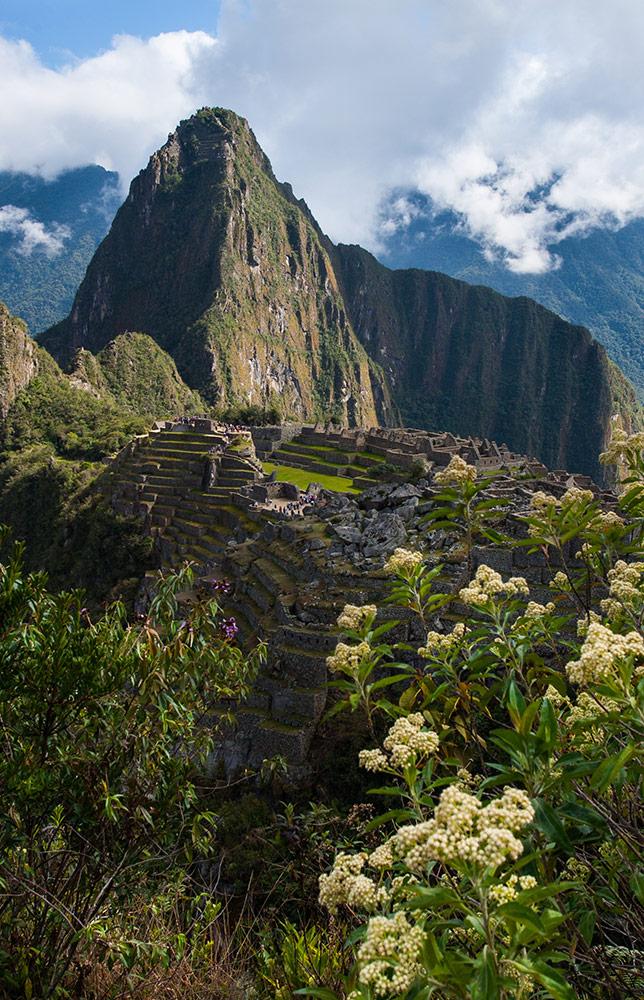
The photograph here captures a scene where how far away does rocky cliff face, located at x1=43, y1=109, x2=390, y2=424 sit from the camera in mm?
126062

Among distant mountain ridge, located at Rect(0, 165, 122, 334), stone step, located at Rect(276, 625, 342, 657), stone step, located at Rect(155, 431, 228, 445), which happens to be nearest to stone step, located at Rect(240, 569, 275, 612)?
stone step, located at Rect(276, 625, 342, 657)

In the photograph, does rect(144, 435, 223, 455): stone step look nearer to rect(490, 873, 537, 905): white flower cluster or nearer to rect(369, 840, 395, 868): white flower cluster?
rect(369, 840, 395, 868): white flower cluster

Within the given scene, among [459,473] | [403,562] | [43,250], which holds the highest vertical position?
[43,250]

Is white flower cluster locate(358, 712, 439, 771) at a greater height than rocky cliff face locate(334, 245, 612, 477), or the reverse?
rocky cliff face locate(334, 245, 612, 477)

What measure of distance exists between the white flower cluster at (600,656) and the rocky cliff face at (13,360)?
8362 centimetres

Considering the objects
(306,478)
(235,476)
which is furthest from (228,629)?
(306,478)

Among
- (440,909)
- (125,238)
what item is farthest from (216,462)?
(125,238)

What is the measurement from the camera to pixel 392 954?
1998 millimetres

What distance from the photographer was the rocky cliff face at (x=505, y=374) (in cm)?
17712

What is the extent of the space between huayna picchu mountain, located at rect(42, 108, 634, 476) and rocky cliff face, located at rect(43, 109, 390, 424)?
1.10 feet

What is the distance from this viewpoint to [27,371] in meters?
83.2

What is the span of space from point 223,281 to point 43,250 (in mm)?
88442

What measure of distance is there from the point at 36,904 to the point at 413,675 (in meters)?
2.69

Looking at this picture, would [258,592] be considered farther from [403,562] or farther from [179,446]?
[179,446]
